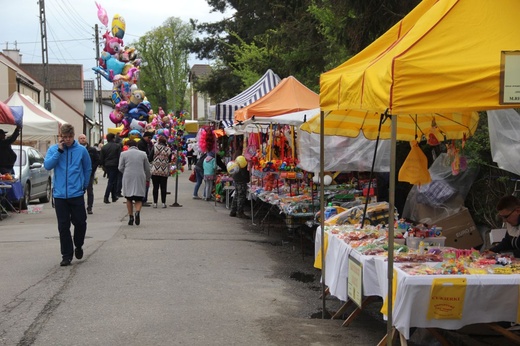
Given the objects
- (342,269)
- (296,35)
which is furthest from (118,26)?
(342,269)

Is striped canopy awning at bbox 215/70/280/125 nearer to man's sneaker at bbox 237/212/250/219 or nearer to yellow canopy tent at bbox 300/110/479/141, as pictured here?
man's sneaker at bbox 237/212/250/219

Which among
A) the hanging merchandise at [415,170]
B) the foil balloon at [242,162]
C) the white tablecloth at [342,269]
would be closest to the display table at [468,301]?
the white tablecloth at [342,269]

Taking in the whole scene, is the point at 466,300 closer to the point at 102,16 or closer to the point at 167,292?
the point at 167,292

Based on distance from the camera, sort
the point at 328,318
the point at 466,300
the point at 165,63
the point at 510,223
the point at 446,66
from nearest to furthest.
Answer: the point at 446,66 → the point at 466,300 → the point at 510,223 → the point at 328,318 → the point at 165,63

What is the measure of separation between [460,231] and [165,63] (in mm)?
74858

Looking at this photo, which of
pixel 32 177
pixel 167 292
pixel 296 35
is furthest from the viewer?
pixel 32 177

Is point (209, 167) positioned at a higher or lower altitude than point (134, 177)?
lower

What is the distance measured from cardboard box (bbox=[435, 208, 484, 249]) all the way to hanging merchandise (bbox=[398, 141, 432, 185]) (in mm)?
1760

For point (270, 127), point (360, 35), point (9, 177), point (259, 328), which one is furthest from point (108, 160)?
point (259, 328)

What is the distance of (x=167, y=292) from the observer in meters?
7.88

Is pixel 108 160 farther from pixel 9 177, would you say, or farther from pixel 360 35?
pixel 360 35

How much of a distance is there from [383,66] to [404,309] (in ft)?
6.07

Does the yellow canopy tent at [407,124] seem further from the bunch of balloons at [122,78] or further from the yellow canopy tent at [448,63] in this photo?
the bunch of balloons at [122,78]

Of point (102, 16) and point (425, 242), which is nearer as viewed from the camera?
point (425, 242)
